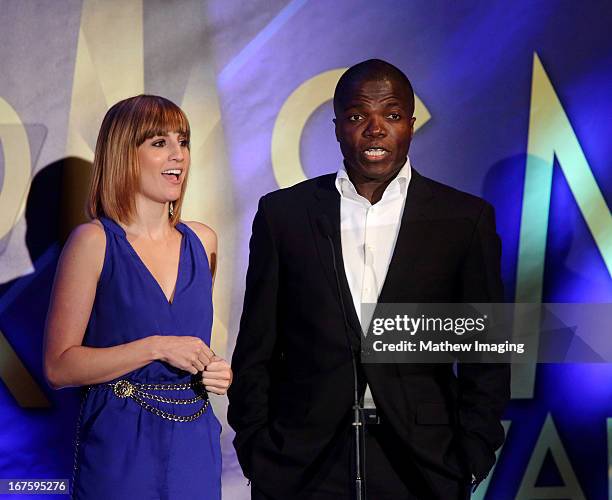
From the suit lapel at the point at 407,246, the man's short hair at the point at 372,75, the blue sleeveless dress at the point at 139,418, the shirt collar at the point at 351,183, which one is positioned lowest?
the blue sleeveless dress at the point at 139,418

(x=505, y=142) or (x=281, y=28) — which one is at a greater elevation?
(x=281, y=28)

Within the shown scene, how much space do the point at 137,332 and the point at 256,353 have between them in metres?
0.33

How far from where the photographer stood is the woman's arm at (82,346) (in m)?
2.58

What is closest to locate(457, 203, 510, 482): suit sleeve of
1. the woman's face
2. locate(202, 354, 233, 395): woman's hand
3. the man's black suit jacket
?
the man's black suit jacket

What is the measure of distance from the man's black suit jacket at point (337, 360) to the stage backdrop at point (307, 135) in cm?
110

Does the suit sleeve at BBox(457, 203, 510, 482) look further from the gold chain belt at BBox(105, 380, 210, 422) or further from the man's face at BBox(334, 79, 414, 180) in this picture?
the gold chain belt at BBox(105, 380, 210, 422)

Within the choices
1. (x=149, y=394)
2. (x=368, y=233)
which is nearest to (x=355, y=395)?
(x=368, y=233)

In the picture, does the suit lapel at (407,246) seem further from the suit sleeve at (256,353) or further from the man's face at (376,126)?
the suit sleeve at (256,353)

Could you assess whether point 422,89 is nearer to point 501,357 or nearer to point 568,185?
point 568,185

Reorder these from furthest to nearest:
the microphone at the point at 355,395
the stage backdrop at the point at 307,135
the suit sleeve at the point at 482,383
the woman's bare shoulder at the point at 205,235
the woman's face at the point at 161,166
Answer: the stage backdrop at the point at 307,135, the woman's bare shoulder at the point at 205,235, the woman's face at the point at 161,166, the suit sleeve at the point at 482,383, the microphone at the point at 355,395

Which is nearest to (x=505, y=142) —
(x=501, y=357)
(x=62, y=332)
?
Result: (x=501, y=357)

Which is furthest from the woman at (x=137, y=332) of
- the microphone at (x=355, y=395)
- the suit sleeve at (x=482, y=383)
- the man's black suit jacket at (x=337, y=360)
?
the suit sleeve at (x=482, y=383)

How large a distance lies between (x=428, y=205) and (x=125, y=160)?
863 millimetres

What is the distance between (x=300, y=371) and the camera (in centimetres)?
263
